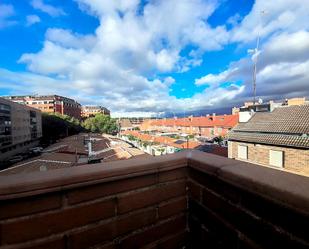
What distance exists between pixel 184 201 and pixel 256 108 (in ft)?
83.0

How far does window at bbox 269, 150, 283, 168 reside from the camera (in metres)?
13.5

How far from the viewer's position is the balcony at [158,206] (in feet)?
3.19

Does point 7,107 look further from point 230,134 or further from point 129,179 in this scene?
point 129,179

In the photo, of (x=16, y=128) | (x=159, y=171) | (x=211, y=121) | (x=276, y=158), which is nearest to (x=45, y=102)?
(x=16, y=128)

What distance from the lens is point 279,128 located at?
48.8 ft

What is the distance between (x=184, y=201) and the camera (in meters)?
1.66

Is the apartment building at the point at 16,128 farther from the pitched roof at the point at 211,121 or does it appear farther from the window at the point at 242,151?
the pitched roof at the point at 211,121

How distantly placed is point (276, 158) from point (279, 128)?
A: 244 centimetres

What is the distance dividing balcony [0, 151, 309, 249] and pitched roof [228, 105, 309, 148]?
44.1 ft

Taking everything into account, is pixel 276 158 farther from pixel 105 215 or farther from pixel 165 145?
pixel 165 145

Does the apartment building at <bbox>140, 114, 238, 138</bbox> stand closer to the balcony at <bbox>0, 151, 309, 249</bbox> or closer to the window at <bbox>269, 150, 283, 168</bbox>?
the window at <bbox>269, 150, 283, 168</bbox>

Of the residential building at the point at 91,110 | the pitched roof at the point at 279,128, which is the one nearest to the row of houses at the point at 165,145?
the pitched roof at the point at 279,128

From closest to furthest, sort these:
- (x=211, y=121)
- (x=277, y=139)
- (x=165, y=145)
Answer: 1. (x=277, y=139)
2. (x=165, y=145)
3. (x=211, y=121)

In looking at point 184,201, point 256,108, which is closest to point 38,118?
point 256,108
